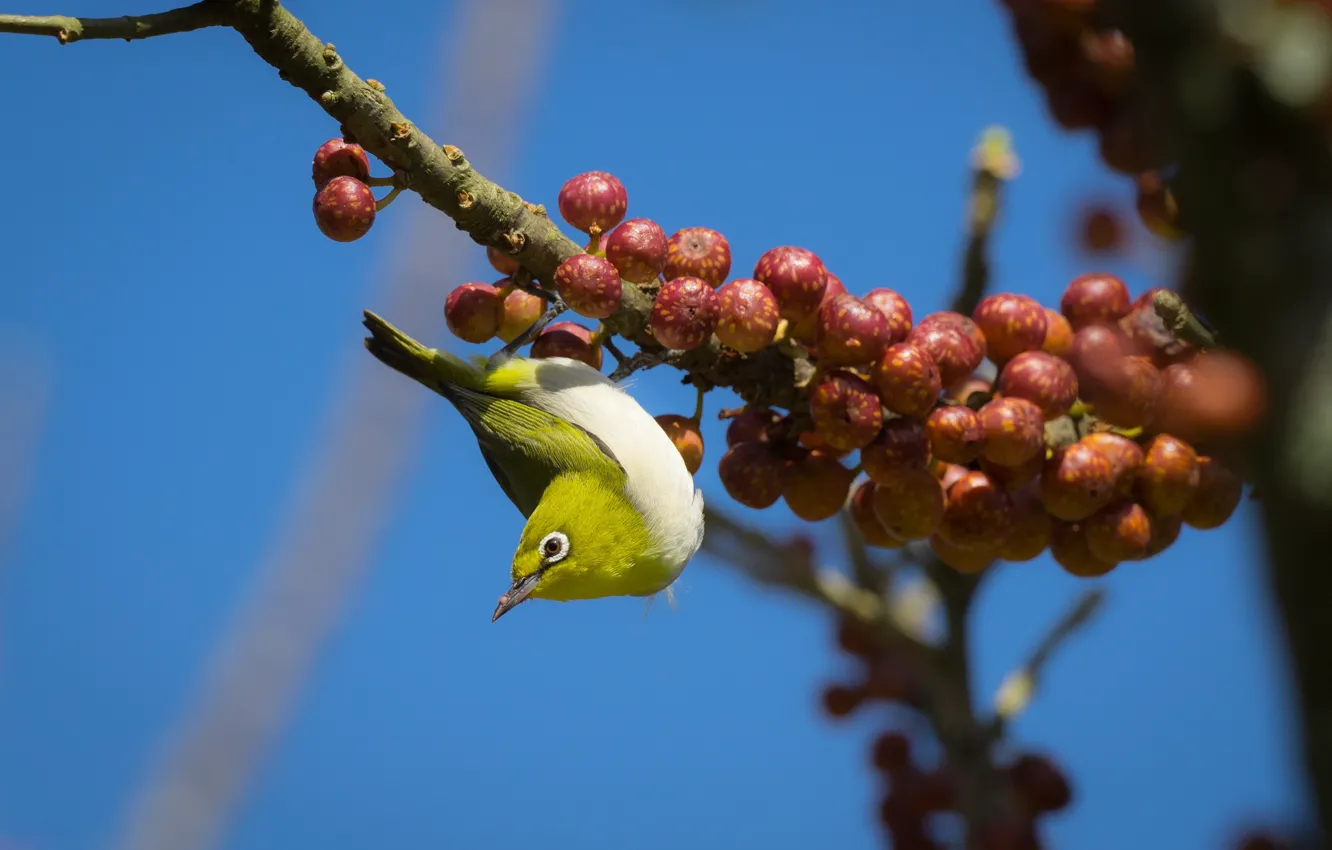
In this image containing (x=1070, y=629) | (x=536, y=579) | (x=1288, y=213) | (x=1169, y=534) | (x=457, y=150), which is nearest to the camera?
(x=1288, y=213)

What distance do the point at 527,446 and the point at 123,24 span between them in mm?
2026

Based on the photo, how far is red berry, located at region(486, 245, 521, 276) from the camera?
9.81ft

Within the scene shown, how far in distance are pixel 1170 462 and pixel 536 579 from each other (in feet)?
5.92

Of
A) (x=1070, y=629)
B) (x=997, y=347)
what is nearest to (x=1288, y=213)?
(x=997, y=347)

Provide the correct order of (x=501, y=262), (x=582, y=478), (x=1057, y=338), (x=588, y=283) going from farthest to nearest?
(x=582, y=478)
(x=1057, y=338)
(x=501, y=262)
(x=588, y=283)

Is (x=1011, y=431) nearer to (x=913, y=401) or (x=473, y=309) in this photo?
(x=913, y=401)

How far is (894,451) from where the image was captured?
9.85 feet

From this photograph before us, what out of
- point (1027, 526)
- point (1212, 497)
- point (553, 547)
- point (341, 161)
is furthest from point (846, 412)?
point (341, 161)

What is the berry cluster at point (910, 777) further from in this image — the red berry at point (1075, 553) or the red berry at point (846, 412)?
the red berry at point (846, 412)

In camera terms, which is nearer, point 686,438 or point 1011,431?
point 1011,431

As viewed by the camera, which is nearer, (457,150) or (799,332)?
(457,150)

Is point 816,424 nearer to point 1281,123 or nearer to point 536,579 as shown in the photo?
point 536,579

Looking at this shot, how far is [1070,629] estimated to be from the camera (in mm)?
4527

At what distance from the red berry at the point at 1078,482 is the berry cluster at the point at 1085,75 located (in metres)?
0.59
